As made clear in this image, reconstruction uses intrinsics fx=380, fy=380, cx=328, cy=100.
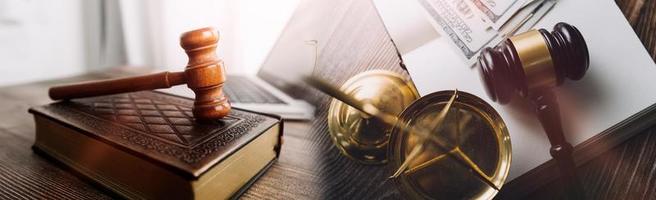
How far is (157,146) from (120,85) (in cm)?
15

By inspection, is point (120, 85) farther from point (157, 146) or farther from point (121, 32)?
point (121, 32)

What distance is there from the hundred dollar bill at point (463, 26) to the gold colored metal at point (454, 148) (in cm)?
Answer: 8

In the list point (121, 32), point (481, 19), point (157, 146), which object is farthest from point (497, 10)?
point (121, 32)

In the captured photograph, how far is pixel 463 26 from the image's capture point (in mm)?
431

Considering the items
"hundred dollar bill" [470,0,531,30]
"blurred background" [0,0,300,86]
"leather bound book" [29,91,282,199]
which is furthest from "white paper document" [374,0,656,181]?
"blurred background" [0,0,300,86]

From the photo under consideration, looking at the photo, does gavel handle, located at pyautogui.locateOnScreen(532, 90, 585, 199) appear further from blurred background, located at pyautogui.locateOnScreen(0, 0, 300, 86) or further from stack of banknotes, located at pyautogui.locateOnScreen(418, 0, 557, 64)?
blurred background, located at pyautogui.locateOnScreen(0, 0, 300, 86)

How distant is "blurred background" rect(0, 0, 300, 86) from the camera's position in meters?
1.09

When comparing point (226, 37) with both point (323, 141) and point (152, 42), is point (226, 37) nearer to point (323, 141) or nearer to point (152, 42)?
point (152, 42)

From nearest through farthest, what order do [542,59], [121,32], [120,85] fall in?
[542,59] → [120,85] → [121,32]

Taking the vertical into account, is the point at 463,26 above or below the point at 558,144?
above

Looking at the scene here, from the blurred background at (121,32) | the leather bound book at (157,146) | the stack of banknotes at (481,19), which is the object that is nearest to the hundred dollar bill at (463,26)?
the stack of banknotes at (481,19)

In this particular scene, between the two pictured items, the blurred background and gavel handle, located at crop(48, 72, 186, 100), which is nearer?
gavel handle, located at crop(48, 72, 186, 100)

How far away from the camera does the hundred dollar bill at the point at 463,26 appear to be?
0.42 meters

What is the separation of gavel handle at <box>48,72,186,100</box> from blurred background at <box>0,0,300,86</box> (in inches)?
18.6
